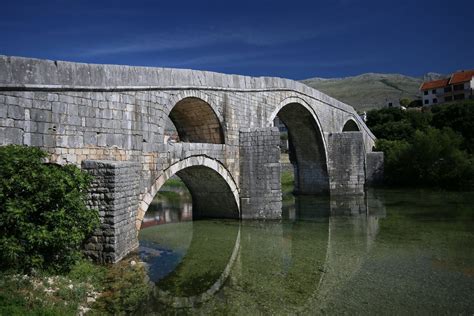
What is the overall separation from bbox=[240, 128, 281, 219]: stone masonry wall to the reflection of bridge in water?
1.73ft

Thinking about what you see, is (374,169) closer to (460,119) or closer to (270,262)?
(460,119)

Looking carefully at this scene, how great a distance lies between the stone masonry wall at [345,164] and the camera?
1852cm

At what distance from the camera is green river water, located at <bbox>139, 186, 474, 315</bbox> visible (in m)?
5.03

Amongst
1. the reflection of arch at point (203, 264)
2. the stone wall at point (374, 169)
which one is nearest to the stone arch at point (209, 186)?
the reflection of arch at point (203, 264)

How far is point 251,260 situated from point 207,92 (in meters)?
4.78

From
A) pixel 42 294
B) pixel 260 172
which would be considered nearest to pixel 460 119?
pixel 260 172

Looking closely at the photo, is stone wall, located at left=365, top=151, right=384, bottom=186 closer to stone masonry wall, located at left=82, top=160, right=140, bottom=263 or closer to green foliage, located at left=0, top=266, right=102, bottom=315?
stone masonry wall, located at left=82, top=160, right=140, bottom=263

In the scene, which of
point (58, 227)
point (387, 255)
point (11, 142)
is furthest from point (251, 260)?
point (11, 142)

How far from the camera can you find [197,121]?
1115 centimetres

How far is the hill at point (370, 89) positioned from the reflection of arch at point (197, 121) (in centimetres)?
6231

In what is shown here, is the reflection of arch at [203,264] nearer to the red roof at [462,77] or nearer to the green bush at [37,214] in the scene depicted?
the green bush at [37,214]

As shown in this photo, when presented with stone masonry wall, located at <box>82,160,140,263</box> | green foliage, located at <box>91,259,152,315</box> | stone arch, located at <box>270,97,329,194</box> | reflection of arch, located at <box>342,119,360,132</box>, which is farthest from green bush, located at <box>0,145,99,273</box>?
reflection of arch, located at <box>342,119,360,132</box>

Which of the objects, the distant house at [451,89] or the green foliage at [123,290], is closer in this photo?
the green foliage at [123,290]

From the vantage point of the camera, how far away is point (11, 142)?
5676 mm
